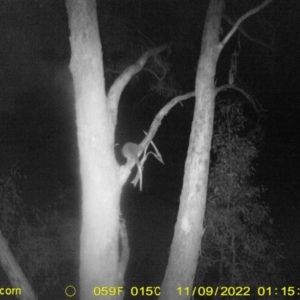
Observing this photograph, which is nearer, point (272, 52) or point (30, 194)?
point (272, 52)

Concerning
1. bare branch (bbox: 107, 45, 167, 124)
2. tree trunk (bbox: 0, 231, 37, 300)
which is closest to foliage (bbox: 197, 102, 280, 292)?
bare branch (bbox: 107, 45, 167, 124)

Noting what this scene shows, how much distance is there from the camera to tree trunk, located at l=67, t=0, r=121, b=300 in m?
4.04

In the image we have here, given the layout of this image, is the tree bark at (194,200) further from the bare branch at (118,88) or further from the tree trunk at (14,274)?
the tree trunk at (14,274)

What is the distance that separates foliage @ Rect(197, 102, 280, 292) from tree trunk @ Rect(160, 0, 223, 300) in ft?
6.06

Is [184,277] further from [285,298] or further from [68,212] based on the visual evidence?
[68,212]

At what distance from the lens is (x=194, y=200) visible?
447 centimetres

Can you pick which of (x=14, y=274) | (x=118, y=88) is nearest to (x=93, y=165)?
(x=118, y=88)

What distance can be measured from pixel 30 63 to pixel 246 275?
13.5 ft

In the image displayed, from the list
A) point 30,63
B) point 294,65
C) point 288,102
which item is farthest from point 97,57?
point 288,102

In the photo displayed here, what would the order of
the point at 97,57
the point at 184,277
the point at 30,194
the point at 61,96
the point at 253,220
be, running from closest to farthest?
the point at 97,57 < the point at 184,277 < the point at 253,220 < the point at 61,96 < the point at 30,194

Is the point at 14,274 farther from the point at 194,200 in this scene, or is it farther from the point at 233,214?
the point at 233,214

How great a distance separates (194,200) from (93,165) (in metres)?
1.03

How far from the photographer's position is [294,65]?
6891mm

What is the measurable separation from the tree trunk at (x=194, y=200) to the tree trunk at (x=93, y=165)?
0.62 m
